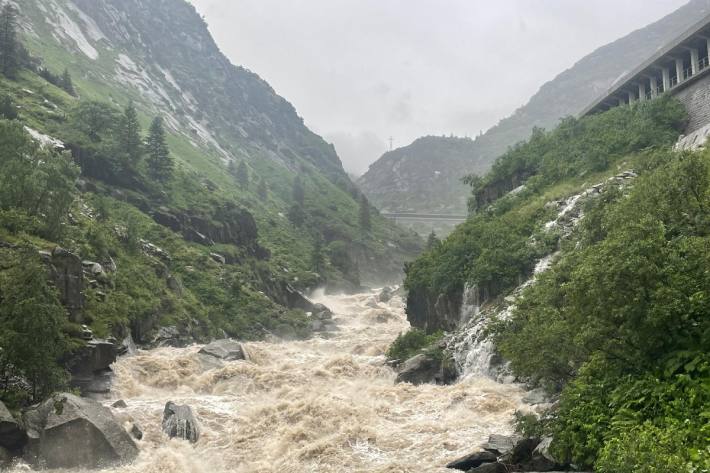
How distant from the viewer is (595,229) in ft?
111

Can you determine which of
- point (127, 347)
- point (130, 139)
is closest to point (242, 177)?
point (130, 139)

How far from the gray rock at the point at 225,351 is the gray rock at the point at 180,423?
569 inches

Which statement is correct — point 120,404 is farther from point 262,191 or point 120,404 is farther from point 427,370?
point 262,191

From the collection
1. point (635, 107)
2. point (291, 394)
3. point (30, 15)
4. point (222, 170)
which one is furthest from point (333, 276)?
point (30, 15)

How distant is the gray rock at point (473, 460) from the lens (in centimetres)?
2141

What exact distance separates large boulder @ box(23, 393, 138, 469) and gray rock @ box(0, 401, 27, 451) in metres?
0.33

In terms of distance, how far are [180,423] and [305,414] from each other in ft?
20.8

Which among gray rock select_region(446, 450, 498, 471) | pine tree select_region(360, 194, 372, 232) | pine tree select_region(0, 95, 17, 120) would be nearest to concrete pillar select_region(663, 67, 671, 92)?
gray rock select_region(446, 450, 498, 471)

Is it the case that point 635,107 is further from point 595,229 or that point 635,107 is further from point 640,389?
point 640,389

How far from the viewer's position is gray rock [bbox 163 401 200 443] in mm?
28594

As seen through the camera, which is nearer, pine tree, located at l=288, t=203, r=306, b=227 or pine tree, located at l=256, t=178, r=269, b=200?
pine tree, located at l=288, t=203, r=306, b=227

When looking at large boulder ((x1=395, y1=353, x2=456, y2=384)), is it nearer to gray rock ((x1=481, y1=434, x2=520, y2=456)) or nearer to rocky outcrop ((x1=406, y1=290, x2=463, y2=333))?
rocky outcrop ((x1=406, y1=290, x2=463, y2=333))

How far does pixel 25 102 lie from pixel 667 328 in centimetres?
9179

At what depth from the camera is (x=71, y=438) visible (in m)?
24.8
